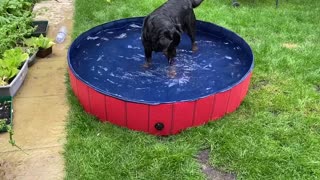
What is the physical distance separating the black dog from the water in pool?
286 millimetres

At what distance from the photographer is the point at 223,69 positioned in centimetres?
530

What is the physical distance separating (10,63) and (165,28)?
208cm

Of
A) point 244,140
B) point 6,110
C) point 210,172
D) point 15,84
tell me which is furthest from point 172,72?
point 6,110

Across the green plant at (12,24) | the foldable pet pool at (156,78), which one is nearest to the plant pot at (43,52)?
the green plant at (12,24)

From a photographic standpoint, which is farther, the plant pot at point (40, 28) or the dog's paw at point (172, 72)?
the plant pot at point (40, 28)

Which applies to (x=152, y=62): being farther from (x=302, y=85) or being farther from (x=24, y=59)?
(x=302, y=85)

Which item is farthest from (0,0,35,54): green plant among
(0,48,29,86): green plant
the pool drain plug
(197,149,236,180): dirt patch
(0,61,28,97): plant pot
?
(197,149,236,180): dirt patch

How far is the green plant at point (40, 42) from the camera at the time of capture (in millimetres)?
5643

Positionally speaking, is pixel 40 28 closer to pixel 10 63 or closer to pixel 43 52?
pixel 43 52

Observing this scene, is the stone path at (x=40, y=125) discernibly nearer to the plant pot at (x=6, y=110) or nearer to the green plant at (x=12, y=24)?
the plant pot at (x=6, y=110)

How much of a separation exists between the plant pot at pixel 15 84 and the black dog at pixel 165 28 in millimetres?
1663

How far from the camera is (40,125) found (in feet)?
13.9

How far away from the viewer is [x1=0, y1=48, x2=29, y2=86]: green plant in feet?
15.5

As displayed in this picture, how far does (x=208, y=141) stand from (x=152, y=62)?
1797 millimetres
